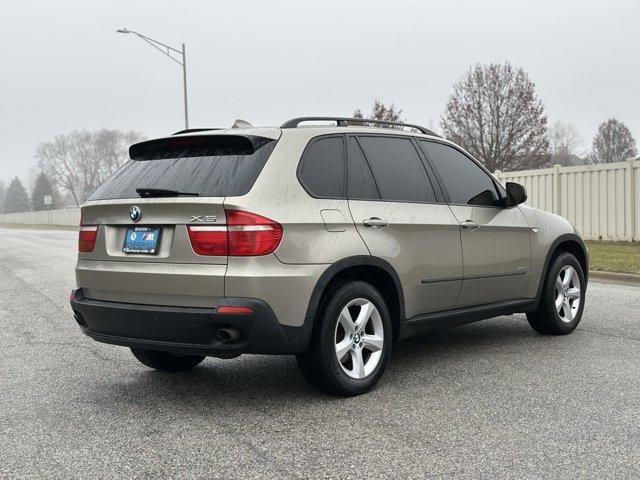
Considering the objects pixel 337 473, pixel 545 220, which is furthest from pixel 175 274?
pixel 545 220

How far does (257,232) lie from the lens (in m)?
4.02

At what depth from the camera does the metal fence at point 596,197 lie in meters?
18.1

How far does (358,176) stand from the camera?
4766mm

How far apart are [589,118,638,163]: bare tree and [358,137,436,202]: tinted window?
7459 cm

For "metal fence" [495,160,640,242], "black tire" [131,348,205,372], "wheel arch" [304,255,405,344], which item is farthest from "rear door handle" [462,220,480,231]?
"metal fence" [495,160,640,242]

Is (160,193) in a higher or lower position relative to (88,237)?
higher

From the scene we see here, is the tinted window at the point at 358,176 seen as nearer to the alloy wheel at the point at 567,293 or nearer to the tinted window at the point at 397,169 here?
the tinted window at the point at 397,169

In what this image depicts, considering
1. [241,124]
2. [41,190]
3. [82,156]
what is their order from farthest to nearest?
[41,190] → [82,156] → [241,124]

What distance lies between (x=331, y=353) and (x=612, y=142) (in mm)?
79781

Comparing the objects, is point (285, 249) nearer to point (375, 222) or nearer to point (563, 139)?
point (375, 222)

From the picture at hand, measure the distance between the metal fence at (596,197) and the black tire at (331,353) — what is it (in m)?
15.6

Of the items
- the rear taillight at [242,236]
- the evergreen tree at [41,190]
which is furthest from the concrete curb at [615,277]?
the evergreen tree at [41,190]

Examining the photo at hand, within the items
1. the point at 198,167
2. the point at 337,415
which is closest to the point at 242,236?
the point at 198,167

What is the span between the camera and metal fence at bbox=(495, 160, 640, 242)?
18078mm
